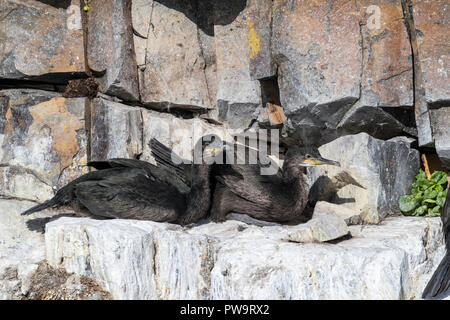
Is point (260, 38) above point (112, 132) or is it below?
above

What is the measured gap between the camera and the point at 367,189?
19.7 feet

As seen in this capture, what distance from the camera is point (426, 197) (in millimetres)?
5941

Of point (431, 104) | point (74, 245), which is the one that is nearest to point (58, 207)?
point (74, 245)

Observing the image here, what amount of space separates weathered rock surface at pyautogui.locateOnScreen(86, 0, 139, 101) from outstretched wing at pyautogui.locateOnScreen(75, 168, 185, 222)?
1.41 metres

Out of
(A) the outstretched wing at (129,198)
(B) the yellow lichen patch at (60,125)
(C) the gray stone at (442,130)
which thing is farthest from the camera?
(B) the yellow lichen patch at (60,125)

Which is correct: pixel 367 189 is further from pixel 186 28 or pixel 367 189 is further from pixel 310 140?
pixel 186 28

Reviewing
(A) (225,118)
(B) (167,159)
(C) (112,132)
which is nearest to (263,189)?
(B) (167,159)

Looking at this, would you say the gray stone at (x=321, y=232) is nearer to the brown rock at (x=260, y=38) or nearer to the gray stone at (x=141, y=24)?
the brown rock at (x=260, y=38)

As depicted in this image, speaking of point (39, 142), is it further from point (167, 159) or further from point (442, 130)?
point (442, 130)

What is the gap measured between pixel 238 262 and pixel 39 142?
2.96m

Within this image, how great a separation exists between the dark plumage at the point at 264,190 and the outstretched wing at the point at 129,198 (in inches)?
20.2

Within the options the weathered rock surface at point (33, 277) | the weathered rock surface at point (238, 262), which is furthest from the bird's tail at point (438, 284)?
the weathered rock surface at point (33, 277)

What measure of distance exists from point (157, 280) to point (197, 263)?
0.36m

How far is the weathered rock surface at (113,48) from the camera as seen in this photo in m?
6.84
